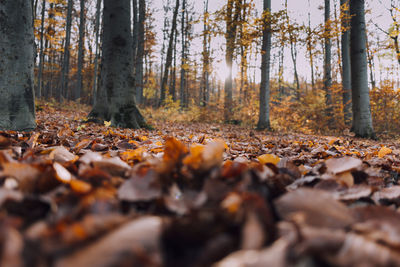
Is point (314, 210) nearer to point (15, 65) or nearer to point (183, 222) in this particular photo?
point (183, 222)

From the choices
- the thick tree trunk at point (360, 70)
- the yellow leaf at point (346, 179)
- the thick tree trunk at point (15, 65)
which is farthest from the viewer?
the thick tree trunk at point (360, 70)

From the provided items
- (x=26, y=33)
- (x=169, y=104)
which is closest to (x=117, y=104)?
(x=26, y=33)

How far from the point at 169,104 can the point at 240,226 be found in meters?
12.8

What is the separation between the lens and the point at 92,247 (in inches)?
15.5

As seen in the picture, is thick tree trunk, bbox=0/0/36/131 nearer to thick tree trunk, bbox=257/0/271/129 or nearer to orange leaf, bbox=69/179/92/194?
orange leaf, bbox=69/179/92/194

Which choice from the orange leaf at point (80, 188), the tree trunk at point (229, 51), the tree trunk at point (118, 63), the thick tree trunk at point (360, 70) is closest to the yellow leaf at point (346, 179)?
the orange leaf at point (80, 188)

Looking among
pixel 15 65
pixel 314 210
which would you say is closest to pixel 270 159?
pixel 314 210

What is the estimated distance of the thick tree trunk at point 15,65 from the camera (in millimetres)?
2486

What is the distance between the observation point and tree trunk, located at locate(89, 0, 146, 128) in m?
5.10

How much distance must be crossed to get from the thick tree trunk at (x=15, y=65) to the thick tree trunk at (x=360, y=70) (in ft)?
23.5

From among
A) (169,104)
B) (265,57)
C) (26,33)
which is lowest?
(26,33)

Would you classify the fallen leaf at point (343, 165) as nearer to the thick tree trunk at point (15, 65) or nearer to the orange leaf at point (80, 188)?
the orange leaf at point (80, 188)

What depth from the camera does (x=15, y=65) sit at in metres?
2.55

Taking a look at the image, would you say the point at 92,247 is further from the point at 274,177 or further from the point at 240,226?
the point at 274,177
